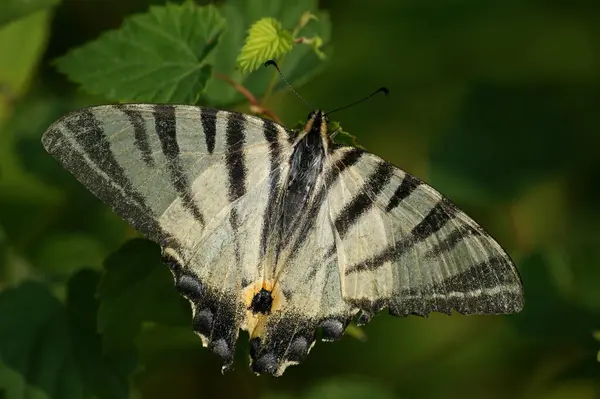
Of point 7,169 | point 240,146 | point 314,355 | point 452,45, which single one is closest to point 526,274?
point 314,355

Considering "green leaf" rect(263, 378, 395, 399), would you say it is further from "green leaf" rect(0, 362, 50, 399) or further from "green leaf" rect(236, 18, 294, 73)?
"green leaf" rect(236, 18, 294, 73)

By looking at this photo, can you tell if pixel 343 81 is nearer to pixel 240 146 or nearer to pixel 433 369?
pixel 433 369

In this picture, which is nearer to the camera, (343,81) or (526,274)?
(526,274)

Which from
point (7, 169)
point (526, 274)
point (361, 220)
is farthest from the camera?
point (7, 169)

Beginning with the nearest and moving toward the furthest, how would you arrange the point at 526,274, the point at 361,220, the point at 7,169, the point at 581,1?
1. the point at 361,220
2. the point at 526,274
3. the point at 7,169
4. the point at 581,1

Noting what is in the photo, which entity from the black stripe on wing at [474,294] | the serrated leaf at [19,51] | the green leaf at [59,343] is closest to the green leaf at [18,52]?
the serrated leaf at [19,51]

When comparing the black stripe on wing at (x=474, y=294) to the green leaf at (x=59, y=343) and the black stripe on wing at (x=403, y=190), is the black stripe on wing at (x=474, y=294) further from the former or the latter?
the green leaf at (x=59, y=343)
